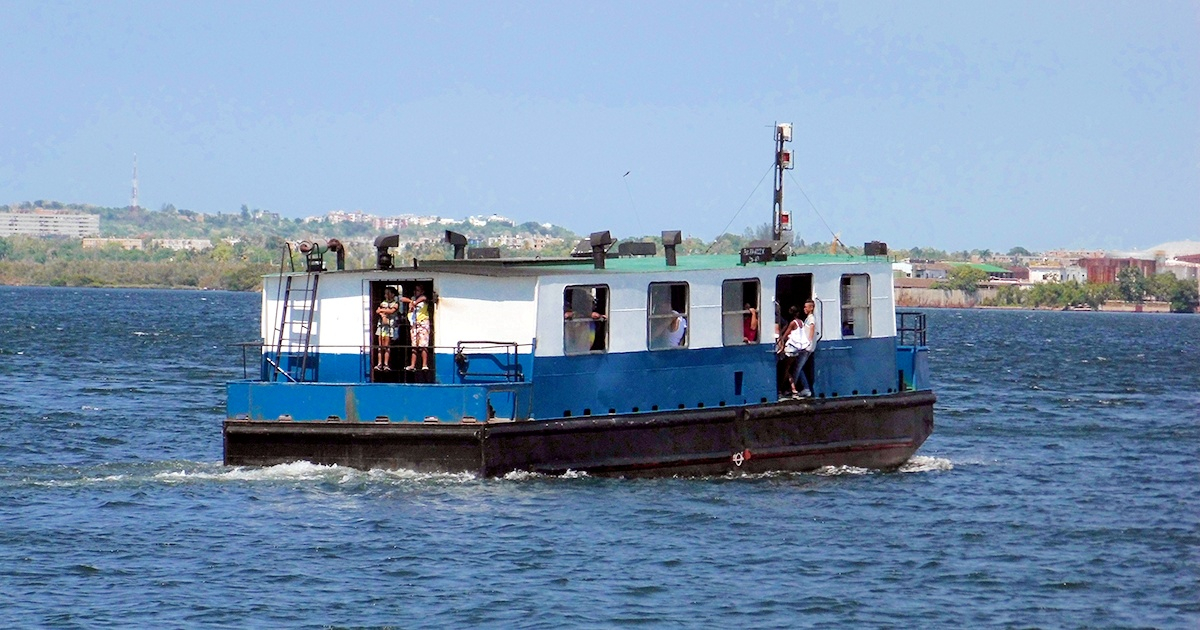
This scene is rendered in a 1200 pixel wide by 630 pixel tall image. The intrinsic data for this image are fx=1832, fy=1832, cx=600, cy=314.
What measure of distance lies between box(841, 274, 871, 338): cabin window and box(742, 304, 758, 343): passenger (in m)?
1.79

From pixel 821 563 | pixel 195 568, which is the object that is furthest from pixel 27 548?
pixel 821 563

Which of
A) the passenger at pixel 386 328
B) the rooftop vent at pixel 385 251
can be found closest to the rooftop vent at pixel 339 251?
the rooftop vent at pixel 385 251

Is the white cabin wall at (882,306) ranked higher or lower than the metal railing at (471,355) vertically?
higher

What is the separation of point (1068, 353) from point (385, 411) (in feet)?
189

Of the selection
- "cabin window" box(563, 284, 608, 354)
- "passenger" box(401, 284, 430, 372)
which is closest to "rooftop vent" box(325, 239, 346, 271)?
"passenger" box(401, 284, 430, 372)

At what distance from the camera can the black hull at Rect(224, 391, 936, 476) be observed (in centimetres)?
2267

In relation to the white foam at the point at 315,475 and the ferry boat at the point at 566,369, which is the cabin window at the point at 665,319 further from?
the white foam at the point at 315,475

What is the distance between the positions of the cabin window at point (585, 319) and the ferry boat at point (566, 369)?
0.9 inches

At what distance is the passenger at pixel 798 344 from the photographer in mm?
25391

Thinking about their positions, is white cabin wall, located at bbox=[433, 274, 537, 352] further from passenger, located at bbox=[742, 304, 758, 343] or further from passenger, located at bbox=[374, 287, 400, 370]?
passenger, located at bbox=[742, 304, 758, 343]

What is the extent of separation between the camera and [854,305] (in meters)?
26.7

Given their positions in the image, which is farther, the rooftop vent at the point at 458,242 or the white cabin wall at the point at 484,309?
the rooftop vent at the point at 458,242

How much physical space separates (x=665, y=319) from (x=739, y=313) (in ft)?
4.30

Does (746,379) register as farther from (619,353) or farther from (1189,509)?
(1189,509)
